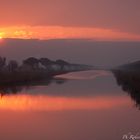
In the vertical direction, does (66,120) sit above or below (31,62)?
above

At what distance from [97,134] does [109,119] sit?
338 centimetres

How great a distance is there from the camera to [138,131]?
1420 centimetres

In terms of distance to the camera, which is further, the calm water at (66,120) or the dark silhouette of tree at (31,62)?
the dark silhouette of tree at (31,62)

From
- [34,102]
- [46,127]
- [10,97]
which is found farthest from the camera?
[10,97]

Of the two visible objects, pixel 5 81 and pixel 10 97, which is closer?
pixel 10 97

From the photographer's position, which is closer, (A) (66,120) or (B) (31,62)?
(A) (66,120)

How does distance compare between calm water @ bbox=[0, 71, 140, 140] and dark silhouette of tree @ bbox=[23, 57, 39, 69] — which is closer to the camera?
calm water @ bbox=[0, 71, 140, 140]

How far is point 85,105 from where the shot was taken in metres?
23.0

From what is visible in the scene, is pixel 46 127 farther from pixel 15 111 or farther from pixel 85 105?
pixel 85 105

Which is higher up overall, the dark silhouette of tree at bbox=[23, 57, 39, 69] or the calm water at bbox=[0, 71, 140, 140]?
the calm water at bbox=[0, 71, 140, 140]

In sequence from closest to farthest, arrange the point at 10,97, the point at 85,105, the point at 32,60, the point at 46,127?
the point at 46,127, the point at 85,105, the point at 10,97, the point at 32,60

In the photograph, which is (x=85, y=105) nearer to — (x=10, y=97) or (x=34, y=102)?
(x=34, y=102)

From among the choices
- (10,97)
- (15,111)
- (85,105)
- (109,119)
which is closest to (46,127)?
(109,119)

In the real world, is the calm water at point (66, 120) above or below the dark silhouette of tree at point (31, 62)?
above
